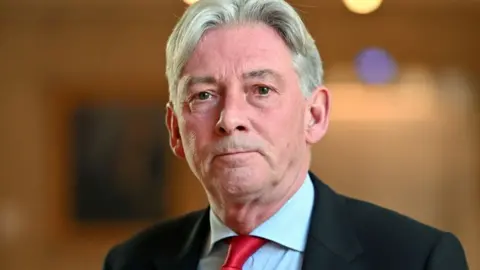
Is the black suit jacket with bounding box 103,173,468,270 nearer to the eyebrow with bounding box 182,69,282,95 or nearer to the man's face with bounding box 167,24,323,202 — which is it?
the man's face with bounding box 167,24,323,202

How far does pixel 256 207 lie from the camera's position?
131 centimetres

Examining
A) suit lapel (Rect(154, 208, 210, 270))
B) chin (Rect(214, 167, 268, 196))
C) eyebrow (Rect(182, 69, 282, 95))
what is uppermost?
eyebrow (Rect(182, 69, 282, 95))

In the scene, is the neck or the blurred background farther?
the blurred background

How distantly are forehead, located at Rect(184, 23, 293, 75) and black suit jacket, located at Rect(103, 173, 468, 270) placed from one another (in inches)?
10.3

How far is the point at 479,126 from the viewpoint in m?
4.56

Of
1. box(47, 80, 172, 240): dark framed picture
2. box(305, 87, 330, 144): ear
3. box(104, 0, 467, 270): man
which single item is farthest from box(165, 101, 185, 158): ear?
box(47, 80, 172, 240): dark framed picture

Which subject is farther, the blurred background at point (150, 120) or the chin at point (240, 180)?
the blurred background at point (150, 120)

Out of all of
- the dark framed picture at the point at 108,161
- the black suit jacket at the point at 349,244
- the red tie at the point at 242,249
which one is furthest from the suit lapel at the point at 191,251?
the dark framed picture at the point at 108,161

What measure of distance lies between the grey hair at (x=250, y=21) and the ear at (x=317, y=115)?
0.12 ft

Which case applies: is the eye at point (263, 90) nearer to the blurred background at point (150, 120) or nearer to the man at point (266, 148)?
the man at point (266, 148)

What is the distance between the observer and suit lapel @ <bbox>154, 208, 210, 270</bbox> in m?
1.40

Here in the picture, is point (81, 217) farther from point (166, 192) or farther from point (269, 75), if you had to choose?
point (269, 75)

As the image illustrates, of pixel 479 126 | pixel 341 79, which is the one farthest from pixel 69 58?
pixel 479 126

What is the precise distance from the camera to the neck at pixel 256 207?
1.30m
